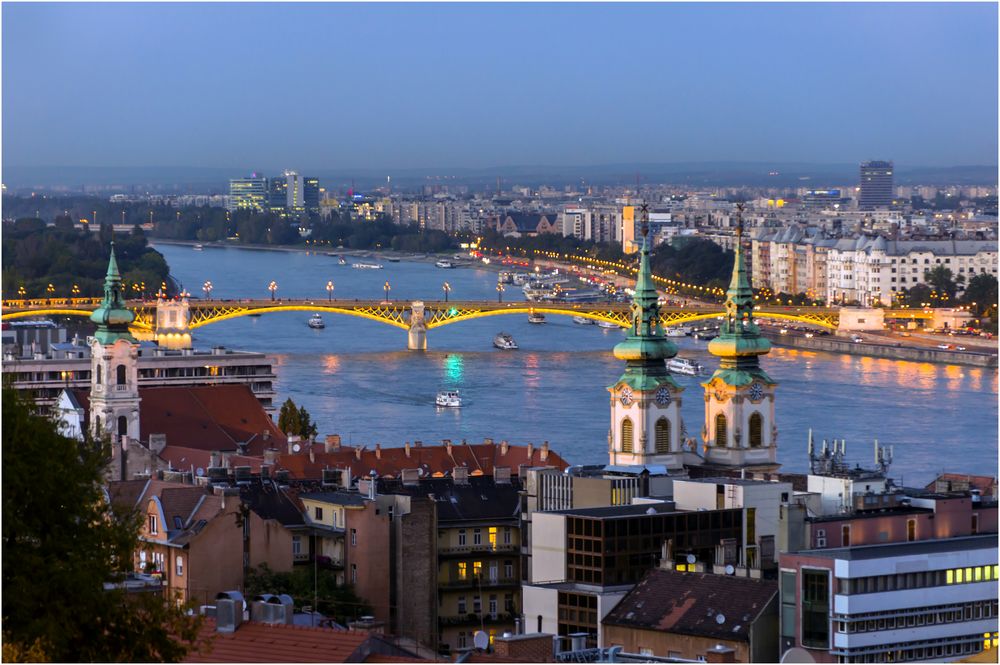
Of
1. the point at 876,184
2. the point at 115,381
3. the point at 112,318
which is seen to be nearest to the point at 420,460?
the point at 115,381

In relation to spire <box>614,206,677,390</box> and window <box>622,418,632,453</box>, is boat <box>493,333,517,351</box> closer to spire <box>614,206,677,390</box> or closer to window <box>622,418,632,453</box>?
spire <box>614,206,677,390</box>

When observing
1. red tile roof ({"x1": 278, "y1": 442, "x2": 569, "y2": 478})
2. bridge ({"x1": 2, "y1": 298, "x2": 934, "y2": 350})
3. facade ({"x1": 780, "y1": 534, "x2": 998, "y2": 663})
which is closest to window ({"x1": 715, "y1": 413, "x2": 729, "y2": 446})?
red tile roof ({"x1": 278, "y1": 442, "x2": 569, "y2": 478})

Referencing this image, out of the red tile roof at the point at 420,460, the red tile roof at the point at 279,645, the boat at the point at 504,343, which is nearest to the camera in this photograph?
the red tile roof at the point at 279,645

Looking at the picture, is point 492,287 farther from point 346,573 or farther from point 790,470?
point 346,573

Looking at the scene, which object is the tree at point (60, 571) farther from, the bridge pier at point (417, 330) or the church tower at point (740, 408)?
the bridge pier at point (417, 330)

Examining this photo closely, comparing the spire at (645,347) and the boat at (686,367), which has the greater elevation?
the spire at (645,347)

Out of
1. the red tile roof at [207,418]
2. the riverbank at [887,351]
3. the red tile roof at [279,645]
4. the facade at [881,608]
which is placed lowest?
the riverbank at [887,351]

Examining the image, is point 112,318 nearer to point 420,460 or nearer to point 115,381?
point 115,381

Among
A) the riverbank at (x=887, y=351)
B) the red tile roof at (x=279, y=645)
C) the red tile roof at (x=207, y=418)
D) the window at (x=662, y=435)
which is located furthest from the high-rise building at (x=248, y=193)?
the red tile roof at (x=279, y=645)
